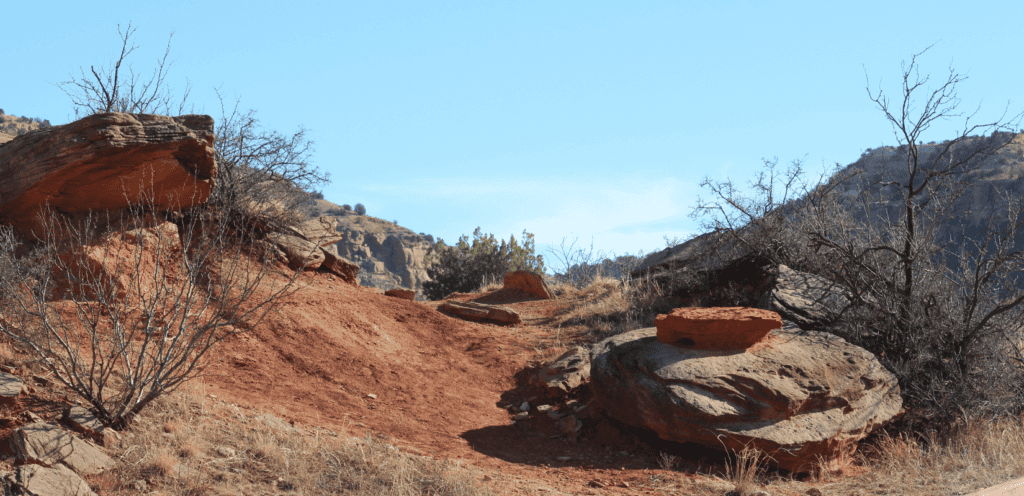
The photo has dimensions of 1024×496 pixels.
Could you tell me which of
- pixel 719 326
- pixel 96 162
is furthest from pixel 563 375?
pixel 96 162

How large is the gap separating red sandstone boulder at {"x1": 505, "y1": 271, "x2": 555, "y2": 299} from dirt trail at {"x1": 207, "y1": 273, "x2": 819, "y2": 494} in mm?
3169

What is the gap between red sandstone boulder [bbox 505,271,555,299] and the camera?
13612mm

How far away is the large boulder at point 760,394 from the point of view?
19.0 feet

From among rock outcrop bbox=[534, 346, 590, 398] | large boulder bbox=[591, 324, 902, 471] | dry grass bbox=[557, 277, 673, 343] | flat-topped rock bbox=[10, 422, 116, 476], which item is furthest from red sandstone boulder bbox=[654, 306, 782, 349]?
flat-topped rock bbox=[10, 422, 116, 476]

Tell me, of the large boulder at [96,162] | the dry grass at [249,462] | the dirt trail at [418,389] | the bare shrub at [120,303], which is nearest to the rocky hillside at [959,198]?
the dirt trail at [418,389]

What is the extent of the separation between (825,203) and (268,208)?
8.70 meters

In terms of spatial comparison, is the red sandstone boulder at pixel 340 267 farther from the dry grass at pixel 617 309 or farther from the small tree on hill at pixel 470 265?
the small tree on hill at pixel 470 265

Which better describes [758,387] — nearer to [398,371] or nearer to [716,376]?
[716,376]

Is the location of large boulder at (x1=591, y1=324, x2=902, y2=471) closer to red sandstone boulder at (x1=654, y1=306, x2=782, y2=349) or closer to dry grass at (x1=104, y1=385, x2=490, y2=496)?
red sandstone boulder at (x1=654, y1=306, x2=782, y2=349)

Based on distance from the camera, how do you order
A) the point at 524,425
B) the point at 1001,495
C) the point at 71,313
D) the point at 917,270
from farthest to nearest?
1. the point at 917,270
2. the point at 524,425
3. the point at 71,313
4. the point at 1001,495

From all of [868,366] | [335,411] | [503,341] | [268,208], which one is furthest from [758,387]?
[268,208]

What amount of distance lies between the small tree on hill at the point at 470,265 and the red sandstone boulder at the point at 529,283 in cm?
401

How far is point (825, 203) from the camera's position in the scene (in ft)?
32.7

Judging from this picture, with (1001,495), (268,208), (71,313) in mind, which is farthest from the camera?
(268,208)
